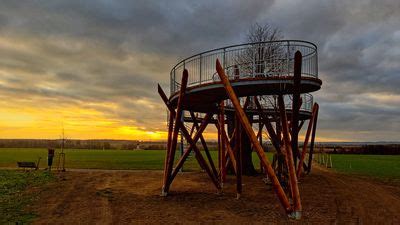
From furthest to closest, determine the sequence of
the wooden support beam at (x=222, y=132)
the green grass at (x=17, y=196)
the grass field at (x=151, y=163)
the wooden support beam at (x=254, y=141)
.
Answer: the grass field at (x=151, y=163), the wooden support beam at (x=222, y=132), the green grass at (x=17, y=196), the wooden support beam at (x=254, y=141)

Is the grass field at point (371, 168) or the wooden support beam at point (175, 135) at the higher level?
the wooden support beam at point (175, 135)

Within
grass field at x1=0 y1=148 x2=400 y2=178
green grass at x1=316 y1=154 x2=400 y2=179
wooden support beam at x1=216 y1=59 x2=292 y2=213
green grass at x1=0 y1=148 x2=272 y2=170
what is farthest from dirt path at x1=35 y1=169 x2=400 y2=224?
grass field at x1=0 y1=148 x2=400 y2=178

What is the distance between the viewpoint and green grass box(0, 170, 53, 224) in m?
13.0

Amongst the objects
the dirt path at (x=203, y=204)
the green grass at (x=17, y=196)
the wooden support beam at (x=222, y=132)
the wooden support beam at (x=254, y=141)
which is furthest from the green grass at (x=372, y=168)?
the green grass at (x=17, y=196)

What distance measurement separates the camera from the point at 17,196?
17.5 m

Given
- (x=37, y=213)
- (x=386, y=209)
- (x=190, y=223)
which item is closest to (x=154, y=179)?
(x=37, y=213)

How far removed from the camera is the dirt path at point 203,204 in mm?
12797

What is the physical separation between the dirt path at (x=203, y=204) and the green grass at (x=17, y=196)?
0.57 m

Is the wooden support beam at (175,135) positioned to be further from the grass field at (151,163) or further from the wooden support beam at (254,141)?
the grass field at (151,163)

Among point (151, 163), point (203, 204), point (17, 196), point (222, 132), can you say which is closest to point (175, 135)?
point (222, 132)

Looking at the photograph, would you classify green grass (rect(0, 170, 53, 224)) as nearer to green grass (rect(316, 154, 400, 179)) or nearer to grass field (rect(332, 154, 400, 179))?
green grass (rect(316, 154, 400, 179))

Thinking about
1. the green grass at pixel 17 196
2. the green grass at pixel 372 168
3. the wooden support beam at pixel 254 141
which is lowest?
the green grass at pixel 17 196

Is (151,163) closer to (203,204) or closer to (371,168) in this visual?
(371,168)

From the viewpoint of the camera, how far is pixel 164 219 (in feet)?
42.0
